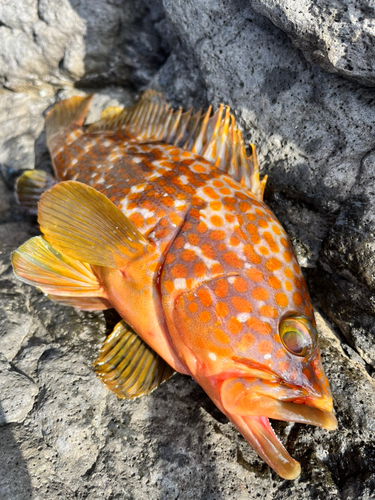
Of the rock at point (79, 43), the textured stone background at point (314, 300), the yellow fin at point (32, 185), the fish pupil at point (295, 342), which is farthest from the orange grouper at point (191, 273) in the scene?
the rock at point (79, 43)

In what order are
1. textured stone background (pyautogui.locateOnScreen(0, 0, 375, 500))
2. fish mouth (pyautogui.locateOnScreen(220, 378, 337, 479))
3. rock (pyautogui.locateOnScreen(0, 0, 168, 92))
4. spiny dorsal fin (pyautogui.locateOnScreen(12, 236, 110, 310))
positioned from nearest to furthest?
fish mouth (pyautogui.locateOnScreen(220, 378, 337, 479)) → textured stone background (pyautogui.locateOnScreen(0, 0, 375, 500)) → spiny dorsal fin (pyautogui.locateOnScreen(12, 236, 110, 310)) → rock (pyautogui.locateOnScreen(0, 0, 168, 92))

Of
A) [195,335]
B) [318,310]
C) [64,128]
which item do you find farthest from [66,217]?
[318,310]

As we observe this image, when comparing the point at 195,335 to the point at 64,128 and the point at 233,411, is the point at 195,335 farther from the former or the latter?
the point at 64,128

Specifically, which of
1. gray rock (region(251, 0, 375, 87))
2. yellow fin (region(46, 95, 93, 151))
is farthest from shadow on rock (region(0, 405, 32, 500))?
gray rock (region(251, 0, 375, 87))

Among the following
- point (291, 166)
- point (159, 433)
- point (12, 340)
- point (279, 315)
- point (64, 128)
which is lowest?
point (12, 340)

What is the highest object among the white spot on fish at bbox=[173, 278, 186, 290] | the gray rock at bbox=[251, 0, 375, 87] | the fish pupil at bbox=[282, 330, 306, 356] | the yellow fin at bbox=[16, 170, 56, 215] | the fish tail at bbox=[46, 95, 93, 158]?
the gray rock at bbox=[251, 0, 375, 87]

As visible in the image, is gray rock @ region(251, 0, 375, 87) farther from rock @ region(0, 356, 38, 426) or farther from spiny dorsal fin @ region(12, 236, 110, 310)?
rock @ region(0, 356, 38, 426)

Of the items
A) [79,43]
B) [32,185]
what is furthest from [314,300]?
[79,43]

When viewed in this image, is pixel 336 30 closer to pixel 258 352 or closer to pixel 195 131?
pixel 195 131
